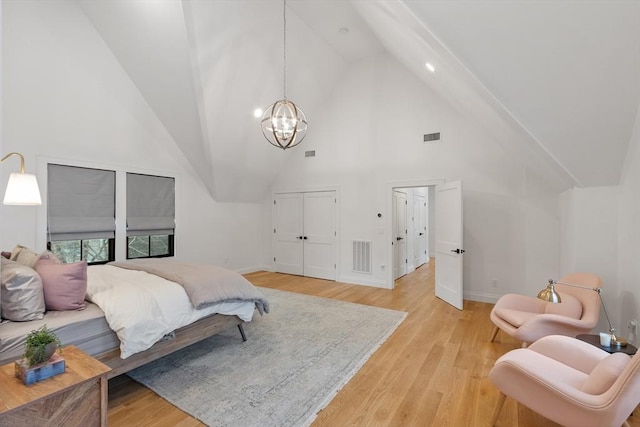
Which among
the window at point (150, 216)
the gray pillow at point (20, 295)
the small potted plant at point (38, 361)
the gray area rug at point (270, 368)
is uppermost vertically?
the window at point (150, 216)

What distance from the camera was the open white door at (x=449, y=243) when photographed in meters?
4.44

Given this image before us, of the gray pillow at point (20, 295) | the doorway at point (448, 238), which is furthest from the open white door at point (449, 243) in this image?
the gray pillow at point (20, 295)

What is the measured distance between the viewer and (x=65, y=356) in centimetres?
187

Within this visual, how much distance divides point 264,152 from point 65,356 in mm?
4849

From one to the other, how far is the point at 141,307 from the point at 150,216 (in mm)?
3295

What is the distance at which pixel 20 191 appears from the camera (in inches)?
90.0

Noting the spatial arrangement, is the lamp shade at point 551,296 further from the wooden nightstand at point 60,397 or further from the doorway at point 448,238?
the wooden nightstand at point 60,397

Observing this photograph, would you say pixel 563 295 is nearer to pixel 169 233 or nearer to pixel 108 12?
pixel 169 233

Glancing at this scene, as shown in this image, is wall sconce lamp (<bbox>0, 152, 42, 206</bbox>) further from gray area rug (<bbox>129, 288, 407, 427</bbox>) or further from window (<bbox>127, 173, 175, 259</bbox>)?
window (<bbox>127, 173, 175, 259</bbox>)

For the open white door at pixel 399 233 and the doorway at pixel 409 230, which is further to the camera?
the doorway at pixel 409 230

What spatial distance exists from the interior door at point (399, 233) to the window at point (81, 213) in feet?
15.9

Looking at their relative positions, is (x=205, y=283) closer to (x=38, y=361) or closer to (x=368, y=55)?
(x=38, y=361)

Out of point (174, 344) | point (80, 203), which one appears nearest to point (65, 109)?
point (80, 203)

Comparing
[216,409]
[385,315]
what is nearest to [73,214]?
[216,409]
